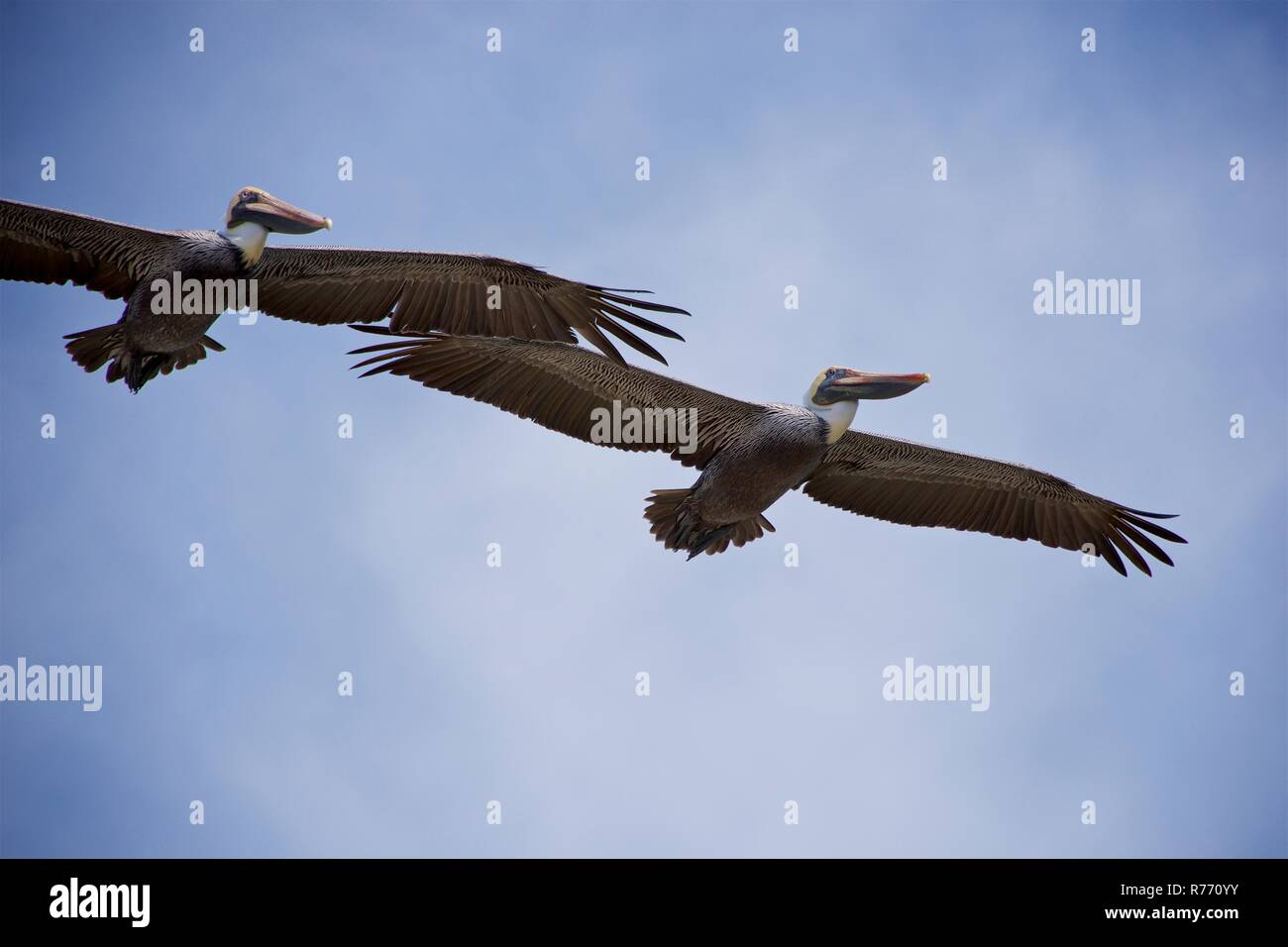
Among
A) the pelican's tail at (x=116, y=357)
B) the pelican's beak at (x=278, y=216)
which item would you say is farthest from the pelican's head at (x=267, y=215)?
the pelican's tail at (x=116, y=357)

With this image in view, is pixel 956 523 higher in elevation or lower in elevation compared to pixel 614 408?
lower

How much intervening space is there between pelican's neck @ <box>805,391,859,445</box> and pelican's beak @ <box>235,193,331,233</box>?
13.5 ft

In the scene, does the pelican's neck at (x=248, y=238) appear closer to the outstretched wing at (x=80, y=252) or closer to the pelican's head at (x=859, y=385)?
the outstretched wing at (x=80, y=252)

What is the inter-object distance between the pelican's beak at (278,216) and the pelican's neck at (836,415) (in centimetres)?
413

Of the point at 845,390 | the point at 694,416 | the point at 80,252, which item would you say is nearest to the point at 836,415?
the point at 845,390

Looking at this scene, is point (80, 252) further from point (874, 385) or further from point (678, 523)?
point (874, 385)

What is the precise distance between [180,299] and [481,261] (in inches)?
90.9

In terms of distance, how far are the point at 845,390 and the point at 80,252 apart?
6.06 m

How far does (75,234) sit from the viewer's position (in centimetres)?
1306

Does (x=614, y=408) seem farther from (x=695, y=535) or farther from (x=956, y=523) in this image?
(x=956, y=523)
